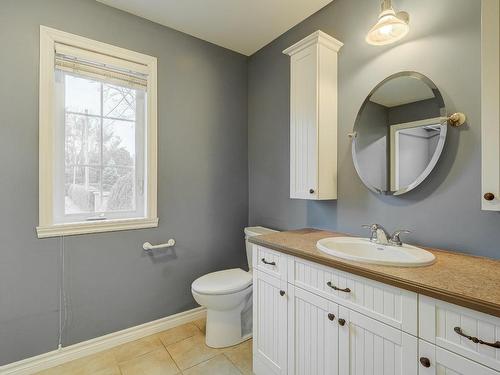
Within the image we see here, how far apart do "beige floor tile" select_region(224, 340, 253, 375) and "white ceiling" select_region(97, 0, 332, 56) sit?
2502 mm

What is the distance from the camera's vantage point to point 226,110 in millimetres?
2434

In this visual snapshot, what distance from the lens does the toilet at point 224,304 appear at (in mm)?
1772

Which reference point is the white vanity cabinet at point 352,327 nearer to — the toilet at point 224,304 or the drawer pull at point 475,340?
the drawer pull at point 475,340

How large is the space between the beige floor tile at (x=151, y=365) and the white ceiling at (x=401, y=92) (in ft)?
6.95

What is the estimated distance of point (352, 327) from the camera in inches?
41.1

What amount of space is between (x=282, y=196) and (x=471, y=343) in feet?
5.07

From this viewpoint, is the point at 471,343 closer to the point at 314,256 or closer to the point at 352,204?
the point at 314,256

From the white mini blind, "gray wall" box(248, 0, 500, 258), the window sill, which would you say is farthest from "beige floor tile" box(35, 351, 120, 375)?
the white mini blind

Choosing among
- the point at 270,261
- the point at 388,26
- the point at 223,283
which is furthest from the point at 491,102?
the point at 223,283

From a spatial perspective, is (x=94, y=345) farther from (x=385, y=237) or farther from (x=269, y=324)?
(x=385, y=237)

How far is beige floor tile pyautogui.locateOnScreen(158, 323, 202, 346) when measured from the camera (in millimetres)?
1938

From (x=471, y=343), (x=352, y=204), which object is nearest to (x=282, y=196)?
(x=352, y=204)

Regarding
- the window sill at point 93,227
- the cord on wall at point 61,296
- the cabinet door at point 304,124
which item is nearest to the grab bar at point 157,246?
the window sill at point 93,227

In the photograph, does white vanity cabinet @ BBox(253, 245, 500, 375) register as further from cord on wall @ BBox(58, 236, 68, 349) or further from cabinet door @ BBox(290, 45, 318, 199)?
cord on wall @ BBox(58, 236, 68, 349)
